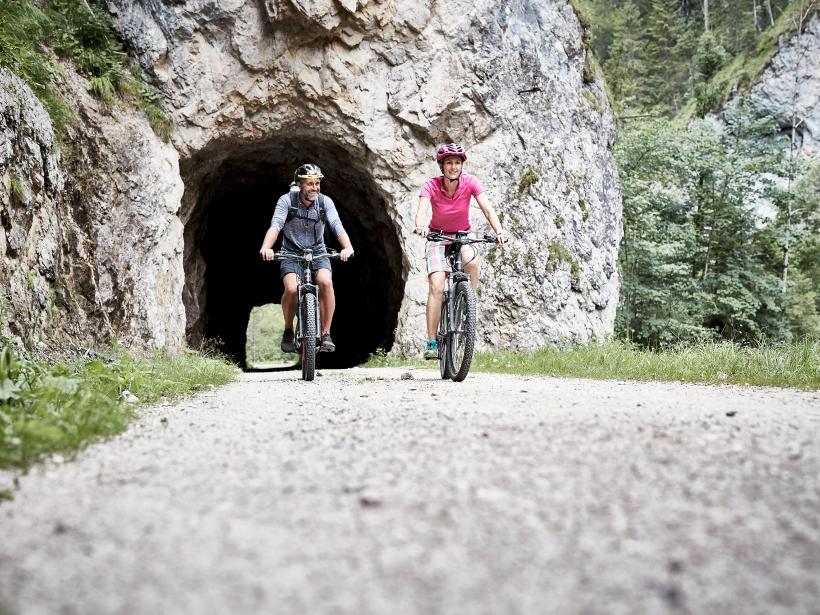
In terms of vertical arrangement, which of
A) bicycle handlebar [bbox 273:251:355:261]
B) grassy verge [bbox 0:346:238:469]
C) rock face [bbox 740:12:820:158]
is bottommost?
grassy verge [bbox 0:346:238:469]

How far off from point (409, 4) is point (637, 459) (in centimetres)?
1130

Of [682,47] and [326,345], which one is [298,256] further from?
[682,47]

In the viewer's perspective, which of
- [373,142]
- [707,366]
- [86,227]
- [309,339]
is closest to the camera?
[707,366]

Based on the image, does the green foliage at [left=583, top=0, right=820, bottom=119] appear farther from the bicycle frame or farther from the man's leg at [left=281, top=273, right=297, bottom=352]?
the man's leg at [left=281, top=273, right=297, bottom=352]

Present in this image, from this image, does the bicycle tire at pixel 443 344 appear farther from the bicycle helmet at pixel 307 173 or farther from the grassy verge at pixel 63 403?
the grassy verge at pixel 63 403

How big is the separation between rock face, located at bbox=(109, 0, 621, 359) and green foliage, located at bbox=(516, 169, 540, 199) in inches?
1.2

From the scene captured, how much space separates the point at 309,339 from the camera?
639 centimetres

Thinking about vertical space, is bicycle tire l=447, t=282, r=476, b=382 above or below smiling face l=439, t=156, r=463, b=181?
below

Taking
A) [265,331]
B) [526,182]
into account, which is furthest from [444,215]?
[265,331]

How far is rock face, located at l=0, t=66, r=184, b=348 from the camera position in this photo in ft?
17.4

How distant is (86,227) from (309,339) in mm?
4221

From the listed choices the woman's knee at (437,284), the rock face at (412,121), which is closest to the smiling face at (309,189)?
the woman's knee at (437,284)

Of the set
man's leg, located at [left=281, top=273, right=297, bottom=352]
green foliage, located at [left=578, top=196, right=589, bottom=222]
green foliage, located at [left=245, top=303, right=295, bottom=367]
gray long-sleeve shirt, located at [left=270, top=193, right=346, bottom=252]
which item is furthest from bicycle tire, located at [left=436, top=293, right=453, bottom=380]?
green foliage, located at [left=245, top=303, right=295, bottom=367]

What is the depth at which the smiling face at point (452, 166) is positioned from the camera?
6219 millimetres
